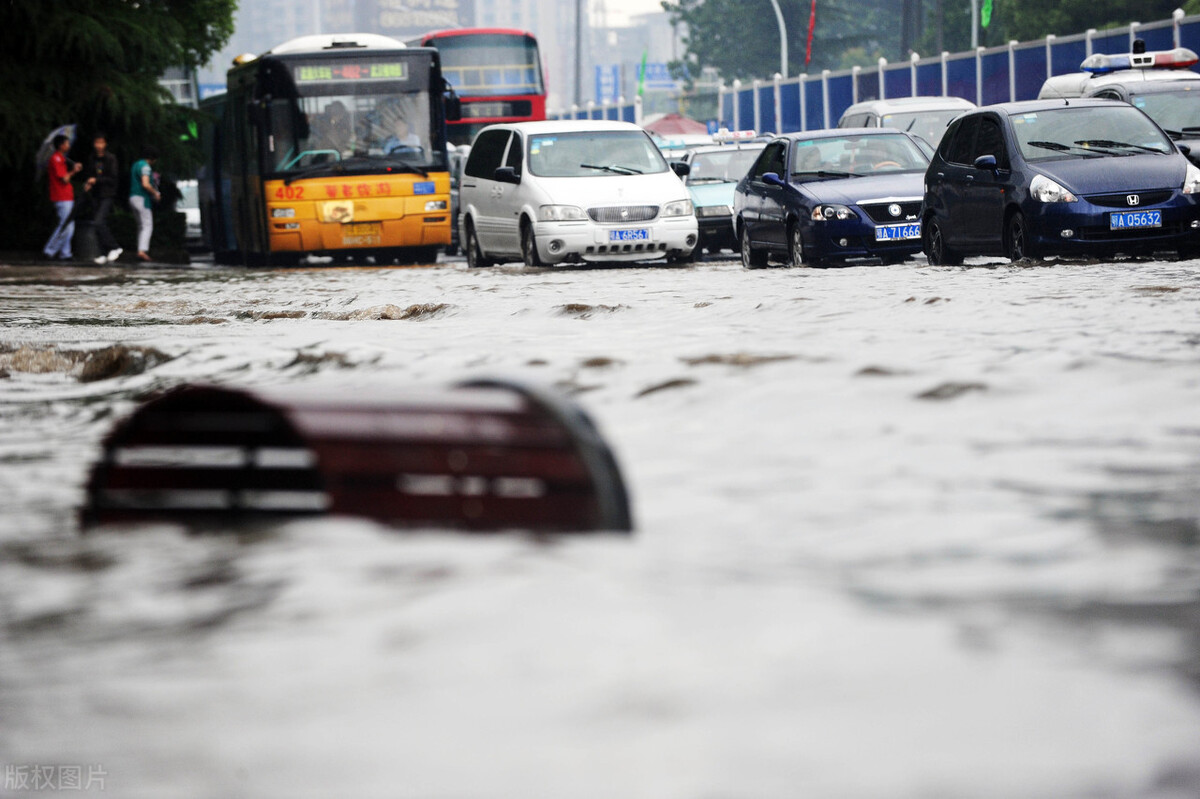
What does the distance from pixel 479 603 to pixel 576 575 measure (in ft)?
0.77

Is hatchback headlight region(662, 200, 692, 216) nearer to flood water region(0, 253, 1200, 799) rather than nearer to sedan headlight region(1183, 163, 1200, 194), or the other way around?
sedan headlight region(1183, 163, 1200, 194)

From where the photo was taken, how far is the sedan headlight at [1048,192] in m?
13.7

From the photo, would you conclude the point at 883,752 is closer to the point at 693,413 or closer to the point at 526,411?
the point at 526,411

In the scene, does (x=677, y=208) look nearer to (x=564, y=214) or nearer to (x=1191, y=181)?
(x=564, y=214)

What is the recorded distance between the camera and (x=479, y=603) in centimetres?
327

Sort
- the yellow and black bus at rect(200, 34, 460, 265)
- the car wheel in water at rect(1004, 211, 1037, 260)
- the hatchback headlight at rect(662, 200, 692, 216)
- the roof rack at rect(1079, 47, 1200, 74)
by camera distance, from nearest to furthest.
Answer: the car wheel in water at rect(1004, 211, 1037, 260) → the hatchback headlight at rect(662, 200, 692, 216) → the roof rack at rect(1079, 47, 1200, 74) → the yellow and black bus at rect(200, 34, 460, 265)

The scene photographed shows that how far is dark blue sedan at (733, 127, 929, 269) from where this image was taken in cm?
1636

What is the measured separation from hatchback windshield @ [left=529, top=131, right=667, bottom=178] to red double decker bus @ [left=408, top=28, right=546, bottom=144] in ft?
44.3

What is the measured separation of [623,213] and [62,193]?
8440 mm

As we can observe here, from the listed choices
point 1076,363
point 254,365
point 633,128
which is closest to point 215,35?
point 633,128

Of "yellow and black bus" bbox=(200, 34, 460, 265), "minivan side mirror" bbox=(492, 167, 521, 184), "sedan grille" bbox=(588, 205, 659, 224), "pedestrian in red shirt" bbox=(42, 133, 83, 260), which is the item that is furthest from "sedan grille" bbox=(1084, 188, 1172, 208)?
"pedestrian in red shirt" bbox=(42, 133, 83, 260)

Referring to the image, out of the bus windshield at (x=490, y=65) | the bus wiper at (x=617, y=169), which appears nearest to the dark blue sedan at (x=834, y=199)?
the bus wiper at (x=617, y=169)

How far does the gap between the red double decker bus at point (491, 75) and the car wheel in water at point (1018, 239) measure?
19.3m

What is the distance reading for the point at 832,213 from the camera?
644 inches
